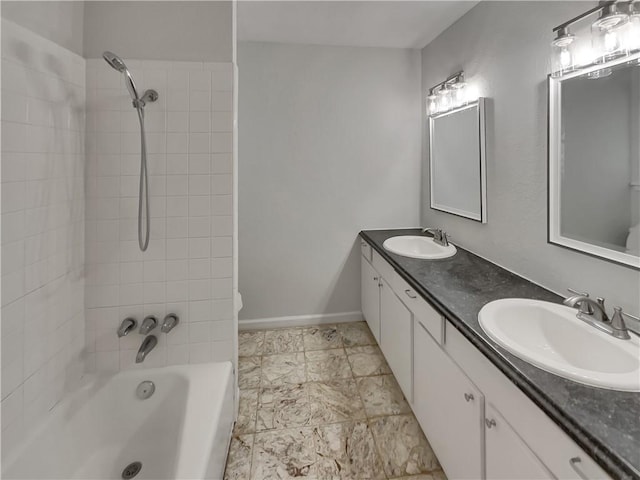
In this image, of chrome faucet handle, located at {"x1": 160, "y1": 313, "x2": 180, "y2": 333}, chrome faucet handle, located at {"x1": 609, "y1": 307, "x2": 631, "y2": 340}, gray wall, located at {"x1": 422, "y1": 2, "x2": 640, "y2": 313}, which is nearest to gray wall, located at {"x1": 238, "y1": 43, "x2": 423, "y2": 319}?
gray wall, located at {"x1": 422, "y1": 2, "x2": 640, "y2": 313}

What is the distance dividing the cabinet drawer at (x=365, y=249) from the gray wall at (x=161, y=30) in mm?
1728

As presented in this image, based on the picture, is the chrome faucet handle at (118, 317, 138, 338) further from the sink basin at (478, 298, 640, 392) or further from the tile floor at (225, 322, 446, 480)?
the sink basin at (478, 298, 640, 392)

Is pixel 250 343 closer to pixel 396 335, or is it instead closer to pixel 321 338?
pixel 321 338

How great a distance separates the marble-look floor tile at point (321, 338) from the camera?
264 centimetres

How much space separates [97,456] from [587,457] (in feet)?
5.91

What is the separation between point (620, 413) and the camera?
76cm

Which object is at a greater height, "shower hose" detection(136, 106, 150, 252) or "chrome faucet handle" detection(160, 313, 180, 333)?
"shower hose" detection(136, 106, 150, 252)

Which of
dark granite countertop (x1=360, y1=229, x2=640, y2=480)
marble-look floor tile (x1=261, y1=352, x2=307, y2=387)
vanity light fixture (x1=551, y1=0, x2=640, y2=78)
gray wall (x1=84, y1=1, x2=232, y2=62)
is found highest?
gray wall (x1=84, y1=1, x2=232, y2=62)

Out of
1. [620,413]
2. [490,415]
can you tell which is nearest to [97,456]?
[490,415]

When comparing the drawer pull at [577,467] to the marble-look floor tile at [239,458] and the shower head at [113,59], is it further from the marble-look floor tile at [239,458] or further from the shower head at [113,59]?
the shower head at [113,59]

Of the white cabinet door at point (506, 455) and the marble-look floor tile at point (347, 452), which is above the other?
the white cabinet door at point (506, 455)

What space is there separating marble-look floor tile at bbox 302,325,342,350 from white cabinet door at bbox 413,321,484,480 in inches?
40.8

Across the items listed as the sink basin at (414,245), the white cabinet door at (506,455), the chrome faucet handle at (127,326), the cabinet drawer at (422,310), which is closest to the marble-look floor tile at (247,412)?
the chrome faucet handle at (127,326)

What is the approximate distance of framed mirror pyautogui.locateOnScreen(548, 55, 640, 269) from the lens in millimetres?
1163
